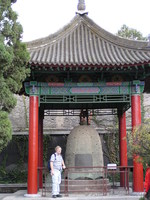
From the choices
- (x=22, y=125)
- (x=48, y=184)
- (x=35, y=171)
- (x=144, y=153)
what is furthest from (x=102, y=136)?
(x=144, y=153)

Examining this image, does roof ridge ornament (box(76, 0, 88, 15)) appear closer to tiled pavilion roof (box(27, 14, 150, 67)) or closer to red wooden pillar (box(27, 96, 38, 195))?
tiled pavilion roof (box(27, 14, 150, 67))

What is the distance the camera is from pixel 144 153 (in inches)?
329

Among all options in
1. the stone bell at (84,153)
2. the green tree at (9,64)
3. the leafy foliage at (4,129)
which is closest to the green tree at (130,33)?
the stone bell at (84,153)

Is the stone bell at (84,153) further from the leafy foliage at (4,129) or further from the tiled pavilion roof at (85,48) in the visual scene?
the leafy foliage at (4,129)

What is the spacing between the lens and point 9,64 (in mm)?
9445

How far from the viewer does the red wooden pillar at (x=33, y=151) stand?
35.5ft

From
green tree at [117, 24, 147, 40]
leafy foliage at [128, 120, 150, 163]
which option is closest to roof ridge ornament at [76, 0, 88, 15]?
leafy foliage at [128, 120, 150, 163]

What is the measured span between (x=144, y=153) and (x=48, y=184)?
5261 mm

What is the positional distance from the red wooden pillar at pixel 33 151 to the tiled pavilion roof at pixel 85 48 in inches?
65.2

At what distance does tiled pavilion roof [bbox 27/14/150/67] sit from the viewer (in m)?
11.3

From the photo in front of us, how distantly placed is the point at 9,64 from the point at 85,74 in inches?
132

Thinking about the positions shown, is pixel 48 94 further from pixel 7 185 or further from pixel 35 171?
pixel 7 185

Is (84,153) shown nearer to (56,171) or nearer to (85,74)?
(56,171)

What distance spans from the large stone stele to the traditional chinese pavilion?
1.11 metres
